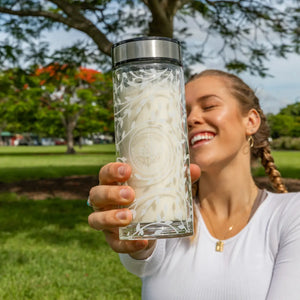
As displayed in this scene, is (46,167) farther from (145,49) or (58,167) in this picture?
(145,49)

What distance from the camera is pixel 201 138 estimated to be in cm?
198

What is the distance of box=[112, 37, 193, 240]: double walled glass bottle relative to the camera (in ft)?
3.79

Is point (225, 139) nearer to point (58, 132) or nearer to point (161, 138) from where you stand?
point (161, 138)

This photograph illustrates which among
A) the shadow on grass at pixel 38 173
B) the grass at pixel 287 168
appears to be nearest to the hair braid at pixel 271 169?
the grass at pixel 287 168

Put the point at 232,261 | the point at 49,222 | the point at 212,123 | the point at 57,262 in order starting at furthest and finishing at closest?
1. the point at 49,222
2. the point at 57,262
3. the point at 212,123
4. the point at 232,261

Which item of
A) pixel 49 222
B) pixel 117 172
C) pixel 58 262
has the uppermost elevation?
pixel 117 172

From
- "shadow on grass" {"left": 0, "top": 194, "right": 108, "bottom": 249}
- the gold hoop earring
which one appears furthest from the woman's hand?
"shadow on grass" {"left": 0, "top": 194, "right": 108, "bottom": 249}

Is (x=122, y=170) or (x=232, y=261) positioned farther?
(x=232, y=261)

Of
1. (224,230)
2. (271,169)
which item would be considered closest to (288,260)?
(224,230)

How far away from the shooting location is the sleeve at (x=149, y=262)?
1926mm

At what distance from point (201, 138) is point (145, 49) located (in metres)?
0.89

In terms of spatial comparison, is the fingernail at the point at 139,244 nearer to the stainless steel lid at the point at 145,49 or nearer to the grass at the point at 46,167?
the stainless steel lid at the point at 145,49

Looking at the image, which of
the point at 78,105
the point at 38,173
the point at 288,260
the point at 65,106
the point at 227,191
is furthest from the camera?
the point at 65,106

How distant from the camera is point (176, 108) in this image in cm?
120
